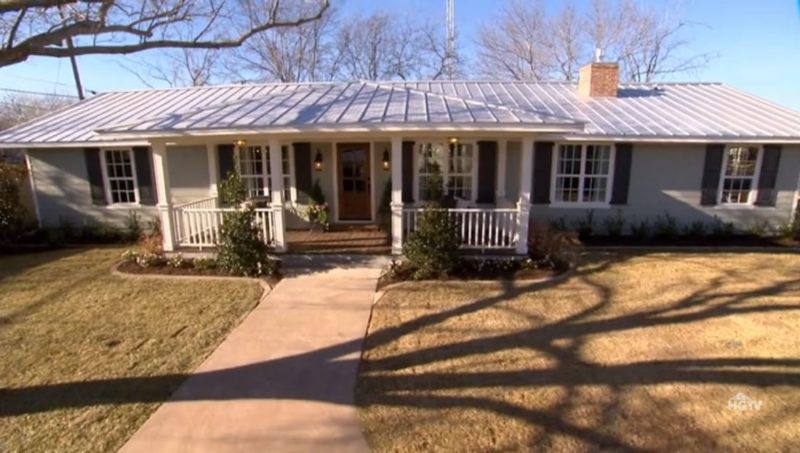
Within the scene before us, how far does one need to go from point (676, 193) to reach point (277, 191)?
9.64m

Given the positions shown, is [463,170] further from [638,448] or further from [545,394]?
[638,448]

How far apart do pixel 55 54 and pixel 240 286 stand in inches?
157

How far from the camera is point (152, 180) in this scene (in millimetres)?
10938

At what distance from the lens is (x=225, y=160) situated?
1057 centimetres

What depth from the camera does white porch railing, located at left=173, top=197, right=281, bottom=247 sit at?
8.02 meters

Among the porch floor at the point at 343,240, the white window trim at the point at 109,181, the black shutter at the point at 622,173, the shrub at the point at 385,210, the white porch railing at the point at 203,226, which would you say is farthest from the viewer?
the white window trim at the point at 109,181

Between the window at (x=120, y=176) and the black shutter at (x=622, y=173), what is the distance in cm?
1245

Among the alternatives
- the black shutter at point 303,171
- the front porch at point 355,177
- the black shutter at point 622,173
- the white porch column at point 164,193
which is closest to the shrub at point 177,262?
the white porch column at point 164,193

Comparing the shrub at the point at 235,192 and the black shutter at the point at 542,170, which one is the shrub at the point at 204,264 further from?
the black shutter at the point at 542,170

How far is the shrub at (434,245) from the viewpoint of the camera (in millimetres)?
7086

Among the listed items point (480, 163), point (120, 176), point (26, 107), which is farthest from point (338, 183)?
point (26, 107)

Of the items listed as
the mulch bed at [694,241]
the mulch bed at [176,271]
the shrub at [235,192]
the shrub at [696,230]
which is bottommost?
the mulch bed at [176,271]

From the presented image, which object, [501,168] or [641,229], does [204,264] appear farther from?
[641,229]

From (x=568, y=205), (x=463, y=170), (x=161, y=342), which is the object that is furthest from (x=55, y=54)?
(x=568, y=205)
